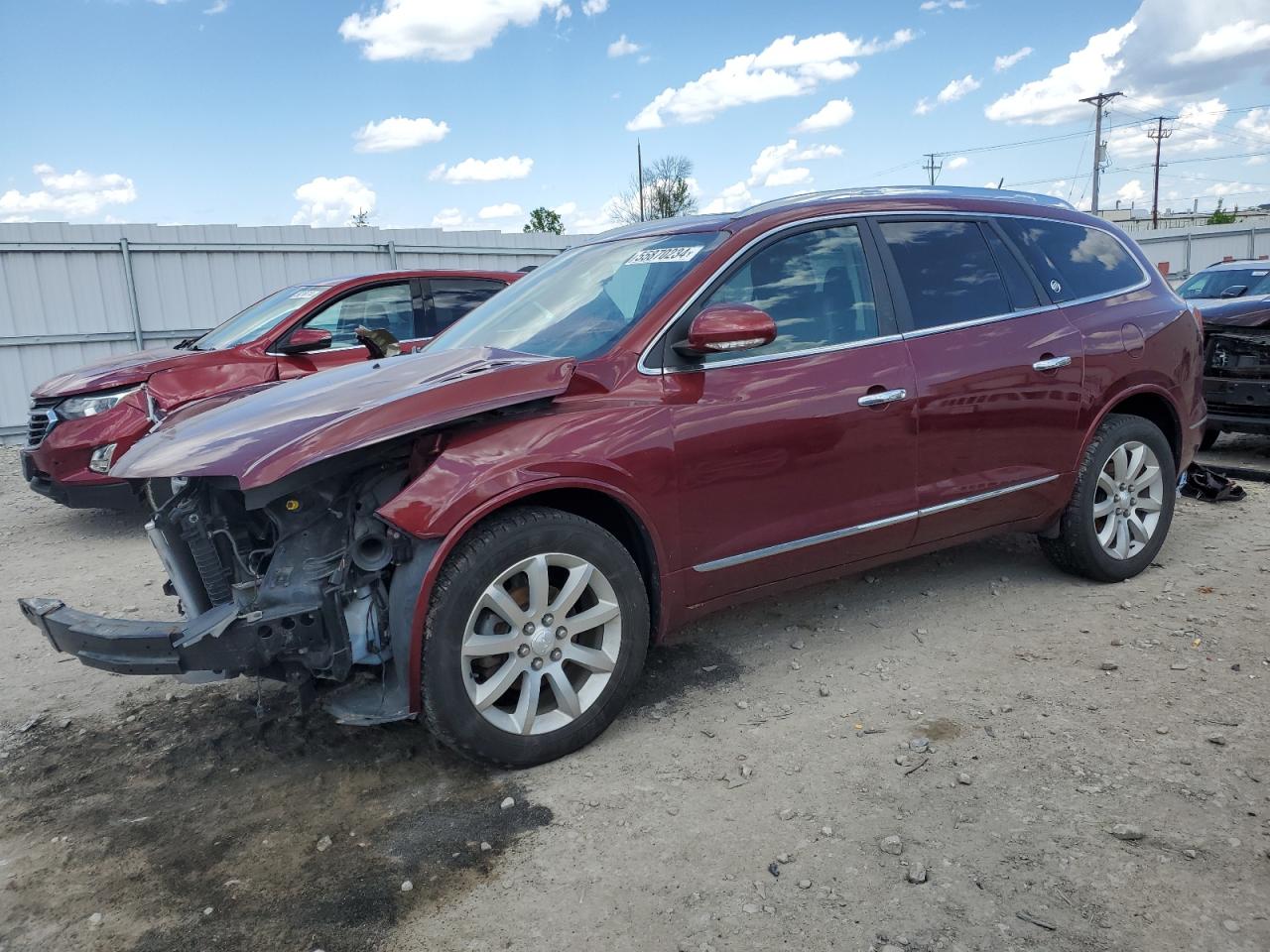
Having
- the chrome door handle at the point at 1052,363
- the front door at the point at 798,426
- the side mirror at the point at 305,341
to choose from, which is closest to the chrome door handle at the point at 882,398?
the front door at the point at 798,426

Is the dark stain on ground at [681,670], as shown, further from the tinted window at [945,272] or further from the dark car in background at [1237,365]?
the dark car in background at [1237,365]

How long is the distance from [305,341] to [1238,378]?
682 cm

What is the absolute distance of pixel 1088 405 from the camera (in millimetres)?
4336

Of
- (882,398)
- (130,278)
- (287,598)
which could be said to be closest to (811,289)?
(882,398)

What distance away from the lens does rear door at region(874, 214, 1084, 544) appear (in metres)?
3.89

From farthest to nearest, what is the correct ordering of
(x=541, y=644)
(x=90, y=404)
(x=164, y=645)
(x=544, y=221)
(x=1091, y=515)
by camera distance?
(x=544, y=221) < (x=90, y=404) < (x=1091, y=515) < (x=541, y=644) < (x=164, y=645)

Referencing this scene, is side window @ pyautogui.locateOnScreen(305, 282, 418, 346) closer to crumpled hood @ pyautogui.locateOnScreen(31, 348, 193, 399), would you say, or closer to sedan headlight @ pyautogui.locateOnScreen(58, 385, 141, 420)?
crumpled hood @ pyautogui.locateOnScreen(31, 348, 193, 399)

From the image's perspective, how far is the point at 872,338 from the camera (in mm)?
3768

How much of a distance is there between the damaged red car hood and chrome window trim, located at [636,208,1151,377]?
396 millimetres

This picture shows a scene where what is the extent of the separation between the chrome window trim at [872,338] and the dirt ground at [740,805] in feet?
4.25

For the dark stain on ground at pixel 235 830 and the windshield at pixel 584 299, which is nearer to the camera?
the dark stain on ground at pixel 235 830

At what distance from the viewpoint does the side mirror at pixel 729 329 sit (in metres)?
3.19

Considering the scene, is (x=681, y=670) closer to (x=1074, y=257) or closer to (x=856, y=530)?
(x=856, y=530)

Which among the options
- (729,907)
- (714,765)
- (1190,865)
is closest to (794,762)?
(714,765)
